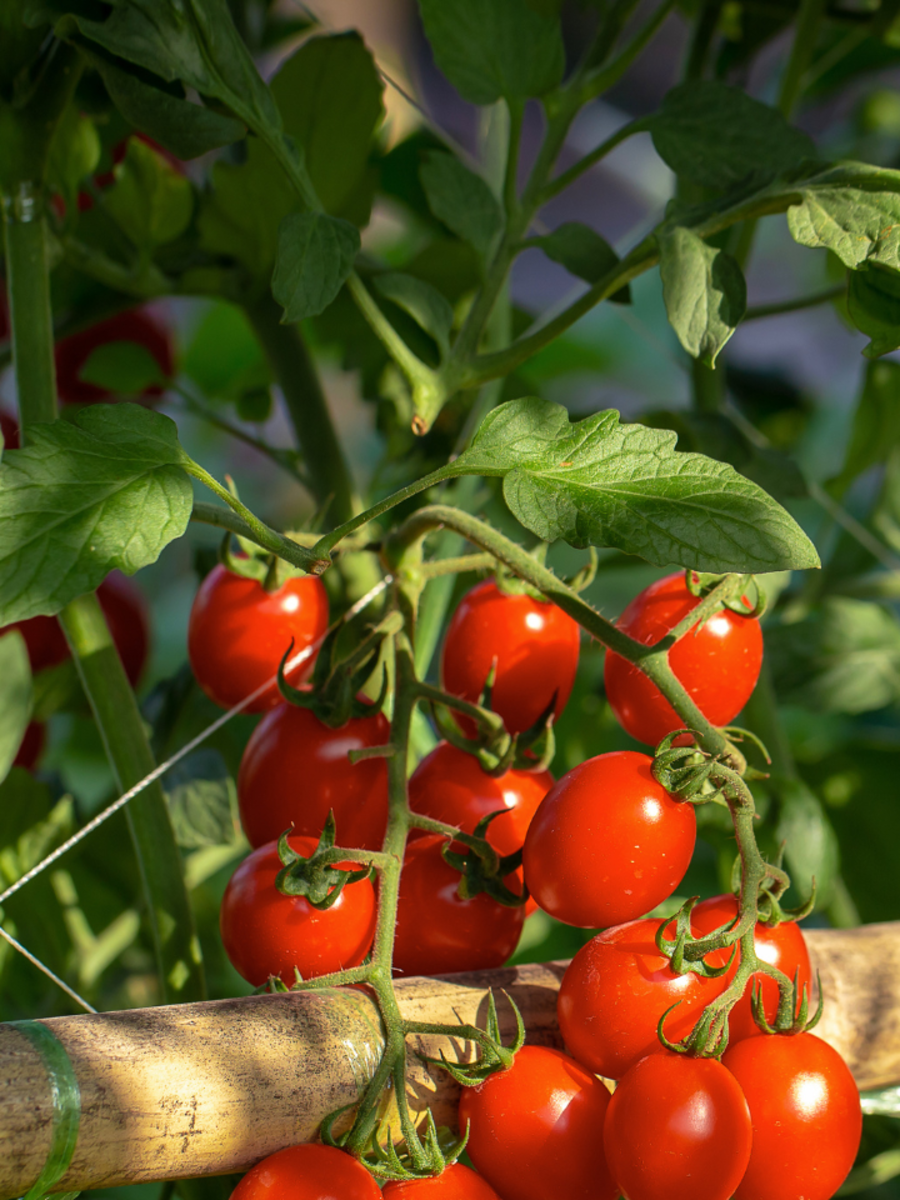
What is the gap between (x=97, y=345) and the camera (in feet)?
1.69

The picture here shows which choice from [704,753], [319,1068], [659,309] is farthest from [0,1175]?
[659,309]

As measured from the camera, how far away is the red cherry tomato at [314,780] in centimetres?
29

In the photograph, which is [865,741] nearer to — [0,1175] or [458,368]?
[458,368]

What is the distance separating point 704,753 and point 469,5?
0.80ft

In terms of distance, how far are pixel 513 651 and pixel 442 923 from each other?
83 millimetres

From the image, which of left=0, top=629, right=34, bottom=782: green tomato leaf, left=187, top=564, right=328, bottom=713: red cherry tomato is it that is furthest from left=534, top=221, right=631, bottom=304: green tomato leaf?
left=0, top=629, right=34, bottom=782: green tomato leaf

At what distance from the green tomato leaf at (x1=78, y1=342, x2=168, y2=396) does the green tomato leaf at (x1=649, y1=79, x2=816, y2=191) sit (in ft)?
0.89

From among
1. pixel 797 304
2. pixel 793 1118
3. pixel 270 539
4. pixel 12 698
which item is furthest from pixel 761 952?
pixel 797 304

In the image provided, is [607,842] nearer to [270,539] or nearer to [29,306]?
[270,539]

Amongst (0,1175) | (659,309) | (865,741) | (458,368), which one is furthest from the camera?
(659,309)

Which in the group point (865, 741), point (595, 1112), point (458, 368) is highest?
point (458, 368)

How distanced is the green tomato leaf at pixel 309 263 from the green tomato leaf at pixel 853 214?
0.37 ft

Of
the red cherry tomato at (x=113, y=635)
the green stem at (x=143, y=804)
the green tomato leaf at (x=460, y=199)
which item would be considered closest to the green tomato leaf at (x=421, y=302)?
the green tomato leaf at (x=460, y=199)

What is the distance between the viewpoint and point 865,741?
54 cm
